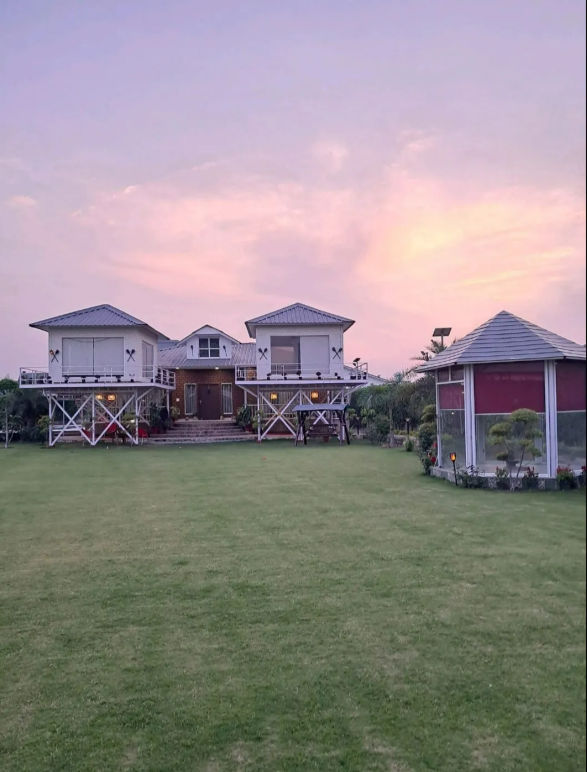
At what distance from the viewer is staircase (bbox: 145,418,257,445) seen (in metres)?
23.7

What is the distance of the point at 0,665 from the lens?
368cm

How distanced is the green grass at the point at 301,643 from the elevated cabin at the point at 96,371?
16.4 metres

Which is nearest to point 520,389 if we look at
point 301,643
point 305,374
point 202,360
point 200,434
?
point 301,643

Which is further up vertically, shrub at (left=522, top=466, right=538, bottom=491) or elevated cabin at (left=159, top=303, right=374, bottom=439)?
elevated cabin at (left=159, top=303, right=374, bottom=439)

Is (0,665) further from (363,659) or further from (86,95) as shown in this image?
(86,95)

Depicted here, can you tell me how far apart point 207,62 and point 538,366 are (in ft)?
3.70

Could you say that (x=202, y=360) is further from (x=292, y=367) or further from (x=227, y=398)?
(x=292, y=367)

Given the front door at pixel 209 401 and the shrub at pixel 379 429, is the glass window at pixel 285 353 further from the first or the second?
the front door at pixel 209 401

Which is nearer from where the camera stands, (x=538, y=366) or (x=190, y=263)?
(x=538, y=366)

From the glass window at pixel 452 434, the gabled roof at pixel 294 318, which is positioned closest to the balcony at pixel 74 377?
the gabled roof at pixel 294 318

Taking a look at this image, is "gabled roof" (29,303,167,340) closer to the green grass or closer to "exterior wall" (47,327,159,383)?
"exterior wall" (47,327,159,383)

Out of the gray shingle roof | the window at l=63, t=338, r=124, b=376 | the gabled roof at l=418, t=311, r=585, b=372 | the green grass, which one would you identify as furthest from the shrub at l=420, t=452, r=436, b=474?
the gray shingle roof

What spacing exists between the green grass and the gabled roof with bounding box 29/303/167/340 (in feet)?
55.5

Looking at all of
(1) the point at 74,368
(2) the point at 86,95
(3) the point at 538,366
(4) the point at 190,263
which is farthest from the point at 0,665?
(1) the point at 74,368
